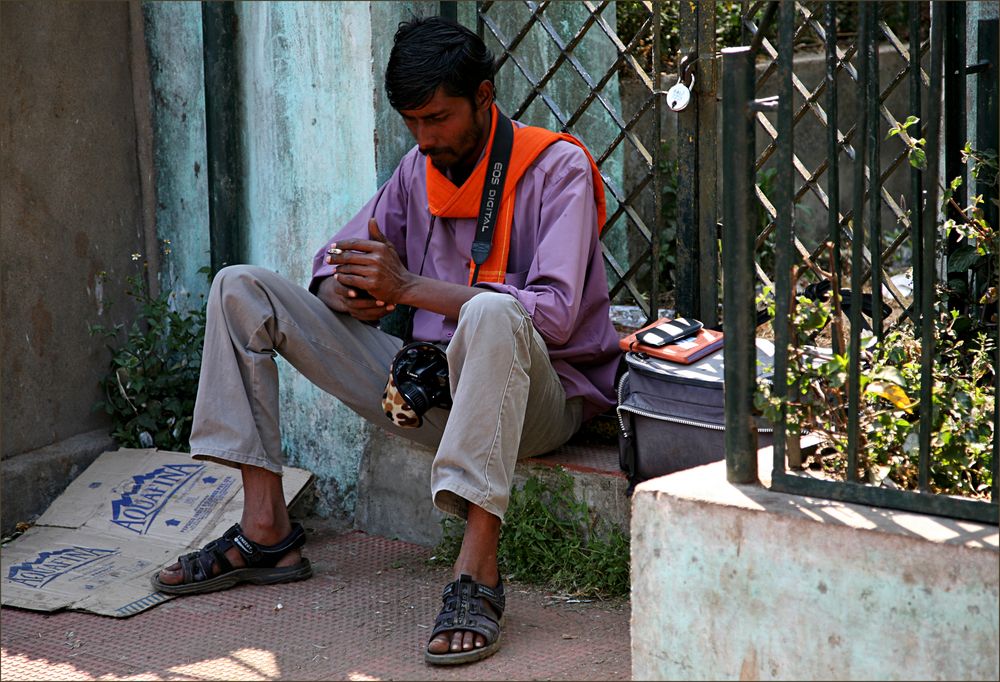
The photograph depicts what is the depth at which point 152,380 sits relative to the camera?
13.4 feet

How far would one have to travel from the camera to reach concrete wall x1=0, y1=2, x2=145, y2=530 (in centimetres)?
382

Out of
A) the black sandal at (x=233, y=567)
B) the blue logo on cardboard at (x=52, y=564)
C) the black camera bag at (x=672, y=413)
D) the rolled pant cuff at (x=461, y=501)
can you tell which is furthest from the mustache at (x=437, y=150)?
the blue logo on cardboard at (x=52, y=564)

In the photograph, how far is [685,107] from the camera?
338cm

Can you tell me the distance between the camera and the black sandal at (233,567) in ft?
10.7

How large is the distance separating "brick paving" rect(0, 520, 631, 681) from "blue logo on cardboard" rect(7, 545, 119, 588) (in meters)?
0.17

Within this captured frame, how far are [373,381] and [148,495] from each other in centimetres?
97

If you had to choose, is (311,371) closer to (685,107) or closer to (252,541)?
(252,541)

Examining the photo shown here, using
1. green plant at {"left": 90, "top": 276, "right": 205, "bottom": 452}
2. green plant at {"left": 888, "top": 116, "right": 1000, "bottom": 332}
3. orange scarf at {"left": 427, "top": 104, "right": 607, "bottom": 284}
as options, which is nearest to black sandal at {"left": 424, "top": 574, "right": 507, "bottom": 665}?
orange scarf at {"left": 427, "top": 104, "right": 607, "bottom": 284}

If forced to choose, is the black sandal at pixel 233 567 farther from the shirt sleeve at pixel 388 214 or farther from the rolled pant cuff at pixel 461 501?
the shirt sleeve at pixel 388 214

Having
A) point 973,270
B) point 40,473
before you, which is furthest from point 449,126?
point 40,473

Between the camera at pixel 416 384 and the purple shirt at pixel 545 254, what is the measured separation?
0.77ft

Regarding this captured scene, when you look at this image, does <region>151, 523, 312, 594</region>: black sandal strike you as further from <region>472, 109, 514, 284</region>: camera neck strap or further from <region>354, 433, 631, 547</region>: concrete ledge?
<region>472, 109, 514, 284</region>: camera neck strap

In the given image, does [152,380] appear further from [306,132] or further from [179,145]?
[306,132]

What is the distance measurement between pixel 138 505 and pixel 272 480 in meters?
0.70
